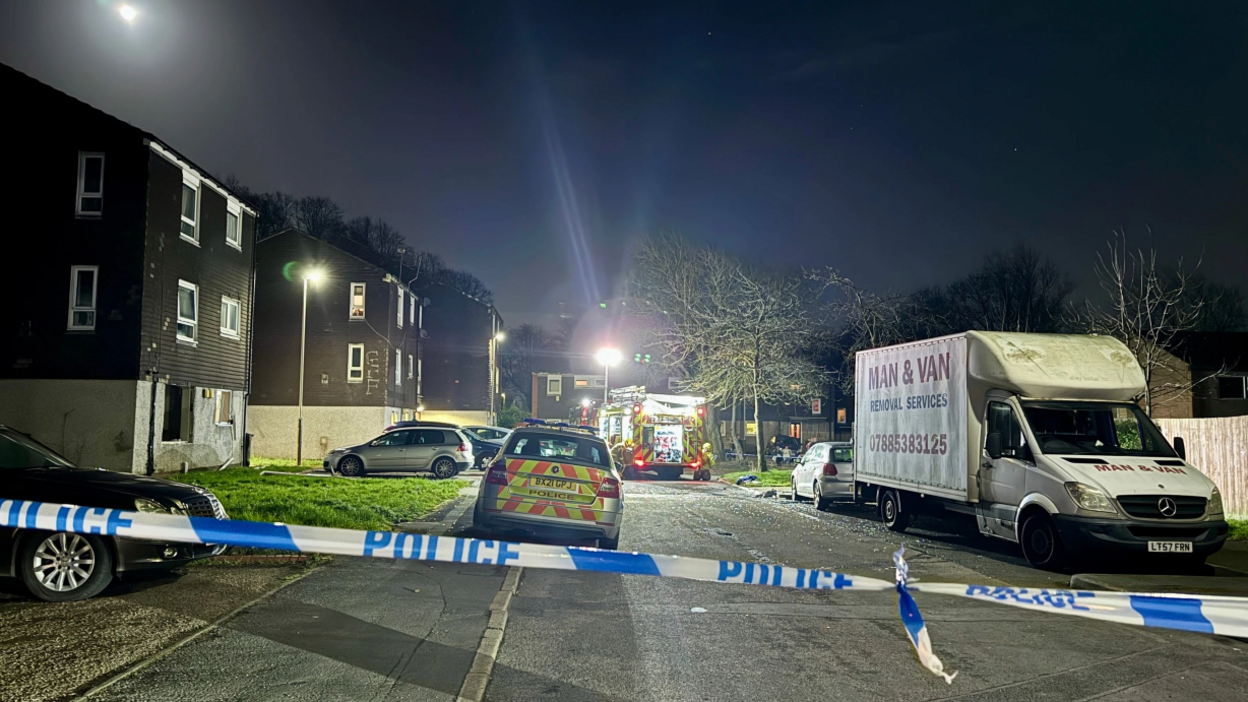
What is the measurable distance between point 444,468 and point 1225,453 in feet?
63.0

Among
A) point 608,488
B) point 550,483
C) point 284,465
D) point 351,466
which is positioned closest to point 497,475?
point 550,483

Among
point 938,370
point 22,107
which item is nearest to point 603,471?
point 938,370

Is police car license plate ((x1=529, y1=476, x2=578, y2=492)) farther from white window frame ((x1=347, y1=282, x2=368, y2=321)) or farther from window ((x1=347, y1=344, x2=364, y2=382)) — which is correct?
white window frame ((x1=347, y1=282, x2=368, y2=321))

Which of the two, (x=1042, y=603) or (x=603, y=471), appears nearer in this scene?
(x=1042, y=603)

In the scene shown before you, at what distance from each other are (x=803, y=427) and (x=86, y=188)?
174 feet

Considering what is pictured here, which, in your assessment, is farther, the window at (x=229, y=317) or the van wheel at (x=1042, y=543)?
the window at (x=229, y=317)

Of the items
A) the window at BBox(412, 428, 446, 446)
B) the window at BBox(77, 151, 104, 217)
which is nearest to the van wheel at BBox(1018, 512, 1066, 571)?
the window at BBox(412, 428, 446, 446)

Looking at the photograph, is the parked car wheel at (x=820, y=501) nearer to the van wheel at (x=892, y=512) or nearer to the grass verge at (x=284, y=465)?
the van wheel at (x=892, y=512)

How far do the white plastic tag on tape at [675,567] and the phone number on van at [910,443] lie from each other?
30.6 feet

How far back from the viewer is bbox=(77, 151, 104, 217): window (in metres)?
23.4

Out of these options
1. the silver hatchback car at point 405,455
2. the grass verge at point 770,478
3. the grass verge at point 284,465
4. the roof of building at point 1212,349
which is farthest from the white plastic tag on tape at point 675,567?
the roof of building at point 1212,349

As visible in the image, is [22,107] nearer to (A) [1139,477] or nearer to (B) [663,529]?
(B) [663,529]

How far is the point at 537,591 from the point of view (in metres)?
8.83

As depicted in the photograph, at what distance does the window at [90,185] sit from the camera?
23.4 m
